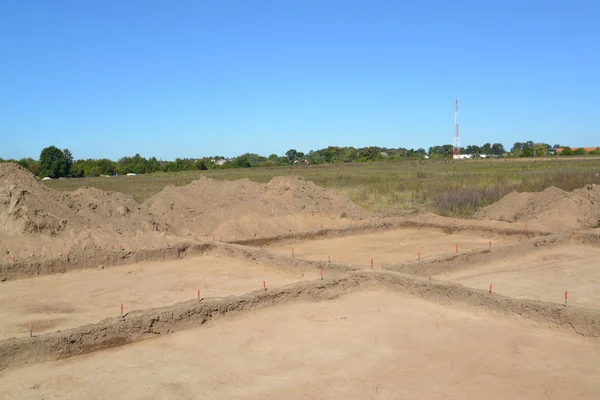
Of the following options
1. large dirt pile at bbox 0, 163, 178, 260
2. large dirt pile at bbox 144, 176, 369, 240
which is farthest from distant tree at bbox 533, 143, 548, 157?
large dirt pile at bbox 0, 163, 178, 260


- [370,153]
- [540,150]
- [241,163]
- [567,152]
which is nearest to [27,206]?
[241,163]

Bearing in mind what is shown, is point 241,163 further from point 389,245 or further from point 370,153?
point 389,245

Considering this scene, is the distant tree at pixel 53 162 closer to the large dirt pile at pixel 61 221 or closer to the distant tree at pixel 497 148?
the large dirt pile at pixel 61 221

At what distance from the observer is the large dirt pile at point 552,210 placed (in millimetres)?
14109

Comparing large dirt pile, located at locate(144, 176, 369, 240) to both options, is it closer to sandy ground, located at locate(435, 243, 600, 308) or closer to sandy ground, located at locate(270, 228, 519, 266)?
sandy ground, located at locate(270, 228, 519, 266)

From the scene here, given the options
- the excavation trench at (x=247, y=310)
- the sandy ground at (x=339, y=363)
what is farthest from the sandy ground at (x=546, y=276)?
the sandy ground at (x=339, y=363)

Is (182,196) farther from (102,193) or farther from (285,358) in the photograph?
(285,358)

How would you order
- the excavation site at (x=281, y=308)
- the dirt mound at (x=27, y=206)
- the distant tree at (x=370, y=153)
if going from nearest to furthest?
1. the excavation site at (x=281, y=308)
2. the dirt mound at (x=27, y=206)
3. the distant tree at (x=370, y=153)

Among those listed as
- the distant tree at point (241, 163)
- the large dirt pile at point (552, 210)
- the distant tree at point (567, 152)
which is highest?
the distant tree at point (567, 152)

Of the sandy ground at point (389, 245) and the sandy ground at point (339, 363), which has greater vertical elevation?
the sandy ground at point (389, 245)

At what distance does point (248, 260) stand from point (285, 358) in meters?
4.99

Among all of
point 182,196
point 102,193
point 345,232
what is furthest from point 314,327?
point 182,196

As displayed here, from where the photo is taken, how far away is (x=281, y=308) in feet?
23.4

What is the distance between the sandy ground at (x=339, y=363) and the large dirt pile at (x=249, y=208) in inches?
277
